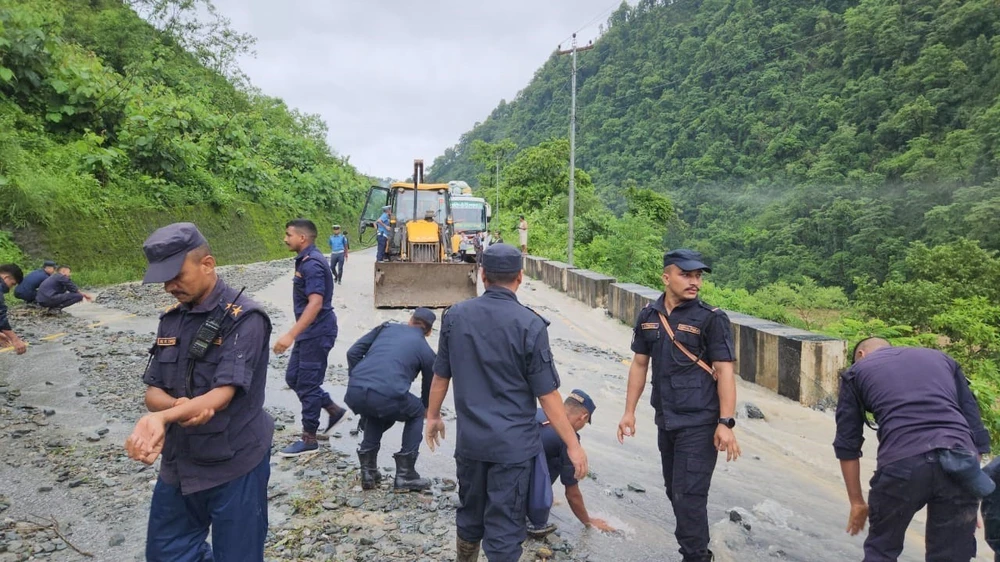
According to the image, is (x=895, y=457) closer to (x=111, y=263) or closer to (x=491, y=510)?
(x=491, y=510)

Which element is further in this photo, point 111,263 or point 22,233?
point 111,263

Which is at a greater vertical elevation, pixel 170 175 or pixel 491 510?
pixel 170 175

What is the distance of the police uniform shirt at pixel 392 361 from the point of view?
428 centimetres

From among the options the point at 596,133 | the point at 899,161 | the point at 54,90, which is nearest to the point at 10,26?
the point at 54,90

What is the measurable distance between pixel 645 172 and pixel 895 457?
Result: 6788 centimetres

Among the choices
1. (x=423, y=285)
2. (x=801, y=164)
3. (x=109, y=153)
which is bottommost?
(x=423, y=285)

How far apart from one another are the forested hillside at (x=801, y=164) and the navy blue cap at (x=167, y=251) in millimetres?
7392

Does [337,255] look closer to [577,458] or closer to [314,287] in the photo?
[314,287]

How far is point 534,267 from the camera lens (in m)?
23.9

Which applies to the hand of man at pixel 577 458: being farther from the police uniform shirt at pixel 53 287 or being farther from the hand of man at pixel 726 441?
the police uniform shirt at pixel 53 287

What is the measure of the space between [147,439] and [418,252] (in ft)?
39.4

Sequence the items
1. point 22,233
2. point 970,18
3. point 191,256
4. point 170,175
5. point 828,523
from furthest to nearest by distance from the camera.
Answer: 1. point 970,18
2. point 170,175
3. point 22,233
4. point 828,523
5. point 191,256

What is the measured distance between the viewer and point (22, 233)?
13.2 m

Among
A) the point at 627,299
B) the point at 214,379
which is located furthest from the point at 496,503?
the point at 627,299
